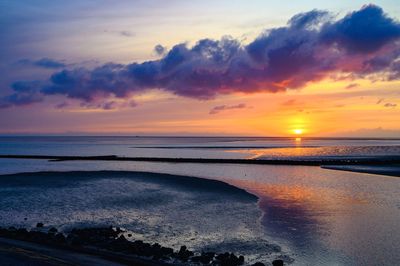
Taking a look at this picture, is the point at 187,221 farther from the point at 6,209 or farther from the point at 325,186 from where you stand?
the point at 325,186

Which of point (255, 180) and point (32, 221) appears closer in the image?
point (32, 221)

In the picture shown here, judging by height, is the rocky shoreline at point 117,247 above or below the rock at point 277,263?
below

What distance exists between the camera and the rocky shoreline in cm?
1379

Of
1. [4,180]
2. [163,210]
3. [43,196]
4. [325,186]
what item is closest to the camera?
[163,210]

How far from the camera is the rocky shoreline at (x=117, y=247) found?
1379cm

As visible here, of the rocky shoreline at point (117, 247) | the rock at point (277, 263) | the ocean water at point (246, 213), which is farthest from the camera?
the ocean water at point (246, 213)

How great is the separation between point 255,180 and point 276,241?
78.2 feet

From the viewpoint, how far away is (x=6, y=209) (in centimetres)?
2455

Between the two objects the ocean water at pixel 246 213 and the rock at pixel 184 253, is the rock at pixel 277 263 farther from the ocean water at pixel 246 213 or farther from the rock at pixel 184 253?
the rock at pixel 184 253

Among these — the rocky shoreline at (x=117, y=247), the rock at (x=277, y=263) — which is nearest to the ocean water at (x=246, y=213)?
the rock at (x=277, y=263)

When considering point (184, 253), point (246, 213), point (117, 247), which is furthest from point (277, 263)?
point (246, 213)

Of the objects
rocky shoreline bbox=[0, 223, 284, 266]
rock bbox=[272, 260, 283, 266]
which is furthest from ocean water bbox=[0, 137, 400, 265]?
rocky shoreline bbox=[0, 223, 284, 266]

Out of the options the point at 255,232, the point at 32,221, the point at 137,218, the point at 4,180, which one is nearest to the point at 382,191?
the point at 255,232

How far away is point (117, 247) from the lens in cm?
1542
